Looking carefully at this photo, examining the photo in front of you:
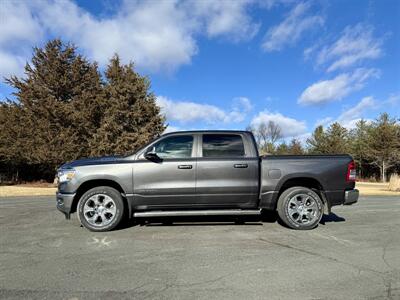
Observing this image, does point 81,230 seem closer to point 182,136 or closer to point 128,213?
point 128,213

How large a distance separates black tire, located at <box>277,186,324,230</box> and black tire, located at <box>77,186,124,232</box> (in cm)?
316

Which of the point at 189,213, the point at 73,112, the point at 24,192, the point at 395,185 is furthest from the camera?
the point at 73,112

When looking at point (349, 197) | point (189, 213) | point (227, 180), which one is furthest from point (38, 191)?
point (349, 197)

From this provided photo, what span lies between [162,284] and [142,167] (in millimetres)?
3308

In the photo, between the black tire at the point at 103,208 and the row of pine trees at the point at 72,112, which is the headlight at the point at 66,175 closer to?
the black tire at the point at 103,208

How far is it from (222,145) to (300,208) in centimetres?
199

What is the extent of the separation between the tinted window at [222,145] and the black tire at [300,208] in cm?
128

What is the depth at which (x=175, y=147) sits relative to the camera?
7.57 meters

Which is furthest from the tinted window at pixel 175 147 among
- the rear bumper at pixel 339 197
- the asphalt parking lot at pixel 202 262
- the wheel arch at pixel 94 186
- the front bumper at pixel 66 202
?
the rear bumper at pixel 339 197

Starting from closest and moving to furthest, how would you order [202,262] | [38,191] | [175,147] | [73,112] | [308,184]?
[202,262] < [175,147] < [308,184] < [38,191] < [73,112]

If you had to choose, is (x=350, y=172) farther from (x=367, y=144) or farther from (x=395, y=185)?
(x=367, y=144)

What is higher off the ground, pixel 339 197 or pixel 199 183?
pixel 199 183

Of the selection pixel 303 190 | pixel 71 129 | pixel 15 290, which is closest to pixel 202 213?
pixel 303 190

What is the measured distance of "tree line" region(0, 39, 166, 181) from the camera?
28781mm
